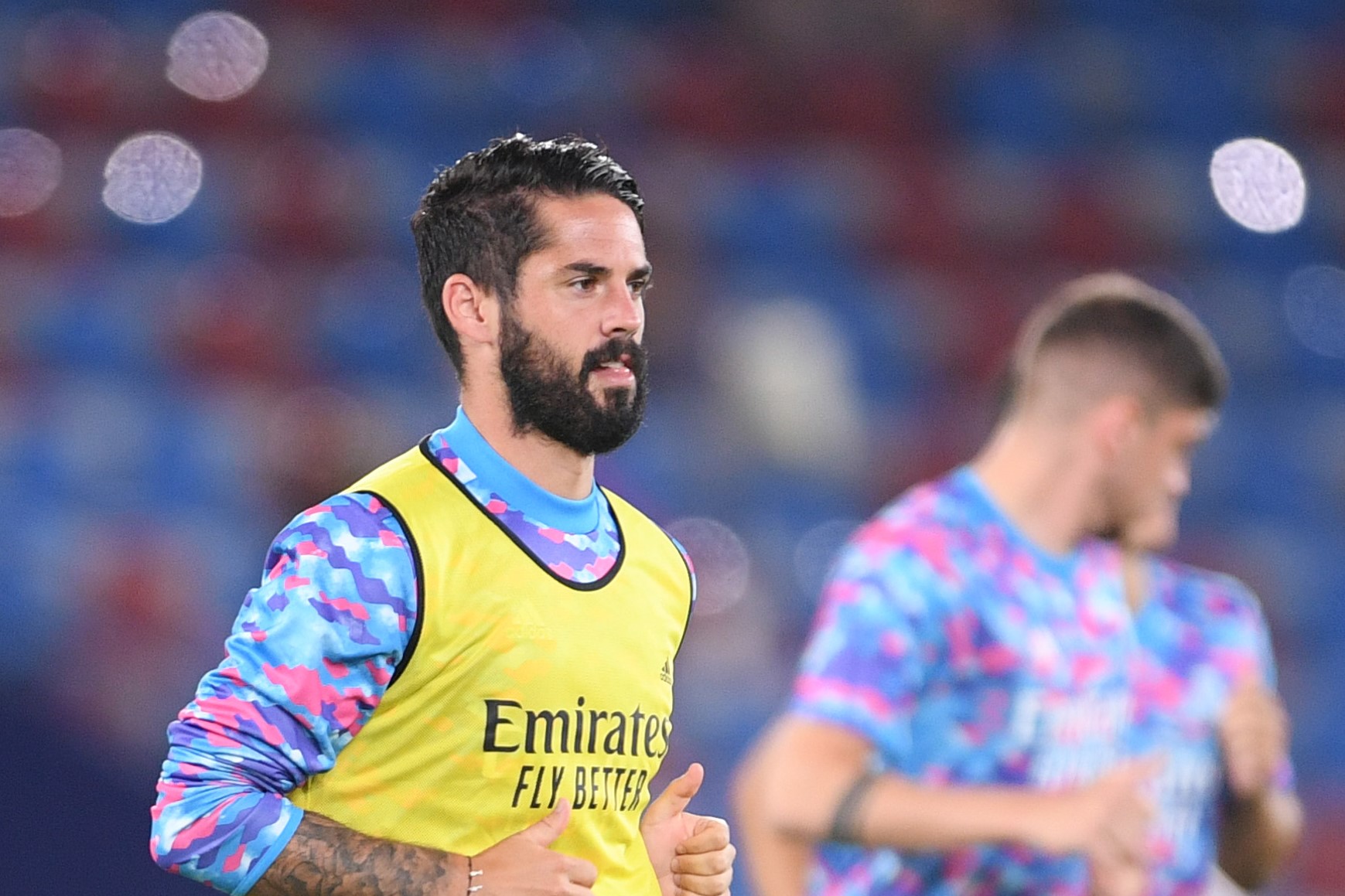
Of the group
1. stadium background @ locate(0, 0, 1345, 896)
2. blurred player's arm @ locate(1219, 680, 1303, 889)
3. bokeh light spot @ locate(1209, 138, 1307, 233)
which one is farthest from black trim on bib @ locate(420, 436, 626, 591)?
bokeh light spot @ locate(1209, 138, 1307, 233)

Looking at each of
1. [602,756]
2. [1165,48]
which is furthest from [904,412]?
[602,756]

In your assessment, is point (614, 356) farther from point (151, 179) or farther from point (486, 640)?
point (151, 179)

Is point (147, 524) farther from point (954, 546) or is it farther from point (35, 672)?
point (954, 546)

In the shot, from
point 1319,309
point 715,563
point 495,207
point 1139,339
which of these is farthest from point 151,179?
point 495,207

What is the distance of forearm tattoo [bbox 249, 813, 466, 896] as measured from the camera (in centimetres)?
191

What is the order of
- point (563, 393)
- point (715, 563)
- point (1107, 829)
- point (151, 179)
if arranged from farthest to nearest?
point (151, 179), point (715, 563), point (1107, 829), point (563, 393)

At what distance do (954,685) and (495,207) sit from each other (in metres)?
1.57

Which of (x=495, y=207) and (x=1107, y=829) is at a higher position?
(x=495, y=207)

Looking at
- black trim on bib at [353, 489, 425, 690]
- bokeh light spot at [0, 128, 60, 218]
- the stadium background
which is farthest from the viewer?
bokeh light spot at [0, 128, 60, 218]

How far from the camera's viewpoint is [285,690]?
191 centimetres

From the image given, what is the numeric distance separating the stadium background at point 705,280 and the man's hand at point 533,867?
338 centimetres

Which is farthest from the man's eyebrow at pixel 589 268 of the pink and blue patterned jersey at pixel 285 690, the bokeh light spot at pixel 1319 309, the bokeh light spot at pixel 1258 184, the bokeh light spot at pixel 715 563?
the bokeh light spot at pixel 1258 184

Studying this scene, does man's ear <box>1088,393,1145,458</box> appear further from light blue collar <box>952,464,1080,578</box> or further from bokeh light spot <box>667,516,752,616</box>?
bokeh light spot <box>667,516,752,616</box>

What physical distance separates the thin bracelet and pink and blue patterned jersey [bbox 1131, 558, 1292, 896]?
2.02 metres
